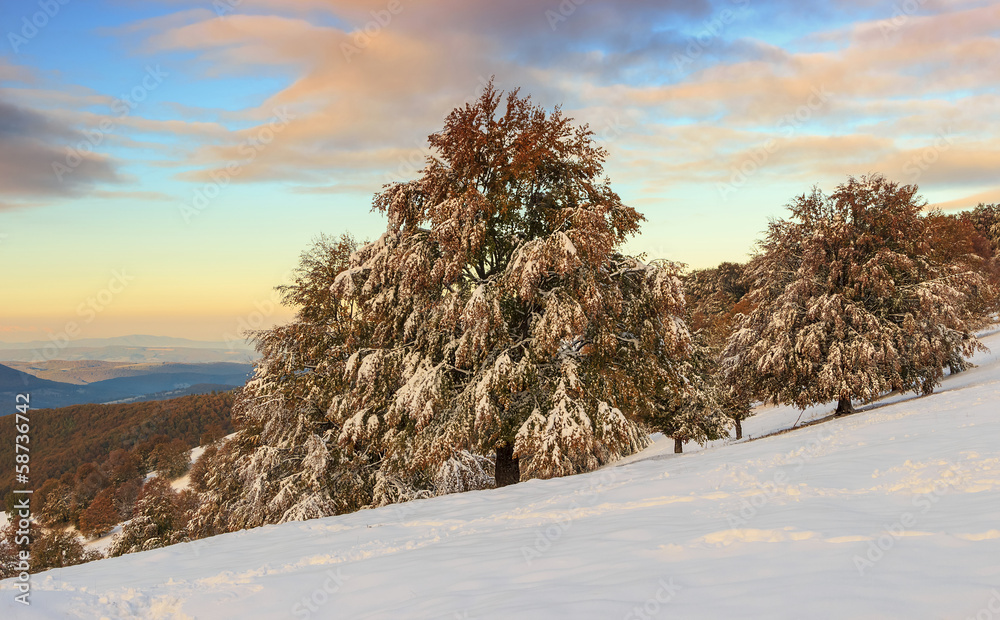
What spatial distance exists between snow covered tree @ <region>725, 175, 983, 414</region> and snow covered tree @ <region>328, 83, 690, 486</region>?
789 cm

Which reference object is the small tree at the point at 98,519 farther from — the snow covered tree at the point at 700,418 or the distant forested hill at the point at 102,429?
the snow covered tree at the point at 700,418

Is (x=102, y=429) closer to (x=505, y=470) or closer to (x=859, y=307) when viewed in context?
(x=505, y=470)

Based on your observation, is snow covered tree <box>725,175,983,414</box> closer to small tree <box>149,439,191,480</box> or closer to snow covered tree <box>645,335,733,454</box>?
snow covered tree <box>645,335,733,454</box>

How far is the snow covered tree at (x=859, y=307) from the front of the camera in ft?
57.0

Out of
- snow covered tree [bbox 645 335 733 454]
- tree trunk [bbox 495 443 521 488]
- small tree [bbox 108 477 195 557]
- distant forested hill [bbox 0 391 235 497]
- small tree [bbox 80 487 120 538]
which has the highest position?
tree trunk [bbox 495 443 521 488]

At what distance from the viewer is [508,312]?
13.1m

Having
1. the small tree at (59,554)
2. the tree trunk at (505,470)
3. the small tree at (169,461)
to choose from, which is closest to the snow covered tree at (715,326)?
the tree trunk at (505,470)

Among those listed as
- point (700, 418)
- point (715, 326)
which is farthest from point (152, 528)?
point (715, 326)

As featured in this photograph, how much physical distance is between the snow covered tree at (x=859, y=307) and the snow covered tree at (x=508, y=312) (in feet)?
25.9

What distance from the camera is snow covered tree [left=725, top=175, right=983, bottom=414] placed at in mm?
17359

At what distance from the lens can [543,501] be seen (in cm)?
870

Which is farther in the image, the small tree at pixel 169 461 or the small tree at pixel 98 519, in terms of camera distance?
the small tree at pixel 169 461

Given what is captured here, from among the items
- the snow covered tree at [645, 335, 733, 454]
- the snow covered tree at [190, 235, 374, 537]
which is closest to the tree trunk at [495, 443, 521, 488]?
the snow covered tree at [190, 235, 374, 537]

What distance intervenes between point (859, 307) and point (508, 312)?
41.2 ft
